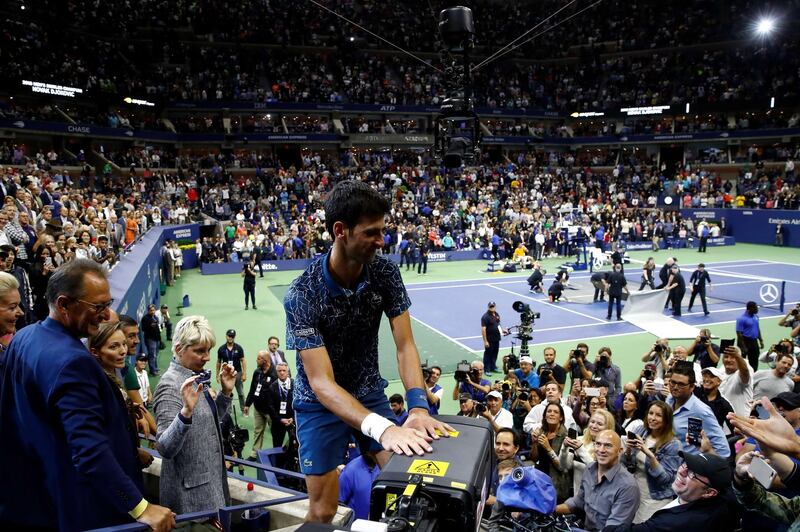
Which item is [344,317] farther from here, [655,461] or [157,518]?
[655,461]

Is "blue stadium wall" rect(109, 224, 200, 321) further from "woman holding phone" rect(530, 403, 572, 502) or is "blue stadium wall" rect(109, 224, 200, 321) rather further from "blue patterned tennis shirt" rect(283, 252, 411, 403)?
"blue patterned tennis shirt" rect(283, 252, 411, 403)

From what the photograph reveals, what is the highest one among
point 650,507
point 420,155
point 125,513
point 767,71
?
point 767,71

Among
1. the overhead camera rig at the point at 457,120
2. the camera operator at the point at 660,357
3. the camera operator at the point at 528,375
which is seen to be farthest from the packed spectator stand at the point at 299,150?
the camera operator at the point at 660,357

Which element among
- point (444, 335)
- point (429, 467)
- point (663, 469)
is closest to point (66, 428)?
point (429, 467)

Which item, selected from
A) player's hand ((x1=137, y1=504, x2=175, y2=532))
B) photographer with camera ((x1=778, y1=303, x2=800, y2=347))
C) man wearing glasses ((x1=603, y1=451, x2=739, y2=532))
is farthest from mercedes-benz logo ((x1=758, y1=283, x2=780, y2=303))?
player's hand ((x1=137, y1=504, x2=175, y2=532))

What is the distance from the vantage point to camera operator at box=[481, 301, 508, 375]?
1331 centimetres

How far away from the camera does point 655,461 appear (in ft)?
15.9

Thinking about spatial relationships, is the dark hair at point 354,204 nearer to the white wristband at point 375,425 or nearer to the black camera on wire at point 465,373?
the white wristband at point 375,425

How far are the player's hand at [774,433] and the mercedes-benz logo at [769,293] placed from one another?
20361mm

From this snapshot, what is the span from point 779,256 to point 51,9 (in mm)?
45977

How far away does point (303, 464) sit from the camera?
120 inches

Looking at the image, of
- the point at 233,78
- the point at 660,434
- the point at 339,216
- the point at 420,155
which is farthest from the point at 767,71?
the point at 339,216

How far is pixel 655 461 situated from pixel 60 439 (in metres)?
4.44

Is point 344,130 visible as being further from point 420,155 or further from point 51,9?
point 51,9
